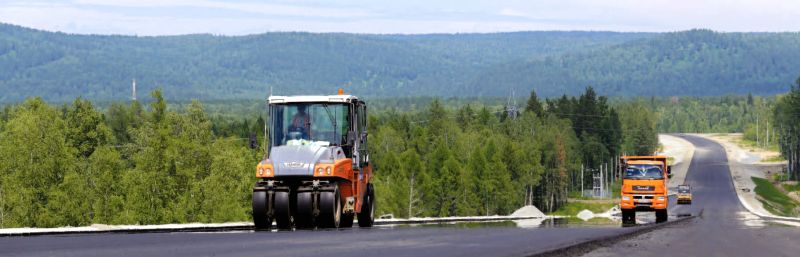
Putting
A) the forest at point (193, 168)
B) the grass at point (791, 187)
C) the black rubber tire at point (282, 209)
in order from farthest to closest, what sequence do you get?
the grass at point (791, 187) < the forest at point (193, 168) < the black rubber tire at point (282, 209)

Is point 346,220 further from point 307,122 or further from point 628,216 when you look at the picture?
point 628,216

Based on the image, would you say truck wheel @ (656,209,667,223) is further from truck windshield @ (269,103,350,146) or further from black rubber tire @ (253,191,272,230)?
black rubber tire @ (253,191,272,230)

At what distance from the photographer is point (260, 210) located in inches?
1278

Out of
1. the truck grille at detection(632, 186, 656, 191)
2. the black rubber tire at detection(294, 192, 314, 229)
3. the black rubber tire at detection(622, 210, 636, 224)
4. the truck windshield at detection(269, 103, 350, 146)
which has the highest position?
the truck windshield at detection(269, 103, 350, 146)

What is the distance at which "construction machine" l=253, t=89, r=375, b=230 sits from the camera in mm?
32406

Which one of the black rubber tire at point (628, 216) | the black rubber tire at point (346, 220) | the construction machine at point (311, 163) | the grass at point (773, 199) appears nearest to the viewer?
the construction machine at point (311, 163)

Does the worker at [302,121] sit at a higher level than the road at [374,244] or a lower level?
higher

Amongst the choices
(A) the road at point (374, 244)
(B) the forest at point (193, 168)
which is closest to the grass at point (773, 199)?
(B) the forest at point (193, 168)

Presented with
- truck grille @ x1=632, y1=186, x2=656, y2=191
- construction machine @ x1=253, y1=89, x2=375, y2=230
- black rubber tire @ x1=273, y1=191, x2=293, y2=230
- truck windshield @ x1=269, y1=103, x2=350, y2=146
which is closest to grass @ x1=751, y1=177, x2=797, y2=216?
truck grille @ x1=632, y1=186, x2=656, y2=191

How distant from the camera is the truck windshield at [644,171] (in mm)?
55781

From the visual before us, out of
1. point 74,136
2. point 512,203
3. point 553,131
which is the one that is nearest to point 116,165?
point 74,136

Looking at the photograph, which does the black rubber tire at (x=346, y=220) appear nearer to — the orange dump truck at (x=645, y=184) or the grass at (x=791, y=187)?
the orange dump truck at (x=645, y=184)

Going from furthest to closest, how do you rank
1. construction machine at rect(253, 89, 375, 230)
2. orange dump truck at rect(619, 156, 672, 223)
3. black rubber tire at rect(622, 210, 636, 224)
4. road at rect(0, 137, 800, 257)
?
black rubber tire at rect(622, 210, 636, 224) → orange dump truck at rect(619, 156, 672, 223) → construction machine at rect(253, 89, 375, 230) → road at rect(0, 137, 800, 257)

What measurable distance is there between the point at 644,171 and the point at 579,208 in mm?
84908
